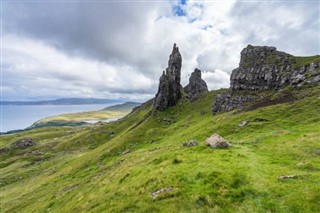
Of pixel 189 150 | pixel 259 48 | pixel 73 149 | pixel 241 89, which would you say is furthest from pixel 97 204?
pixel 73 149

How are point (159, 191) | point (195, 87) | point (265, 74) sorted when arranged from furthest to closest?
1. point (195, 87)
2. point (265, 74)
3. point (159, 191)

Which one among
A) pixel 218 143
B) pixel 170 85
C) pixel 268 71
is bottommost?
pixel 218 143

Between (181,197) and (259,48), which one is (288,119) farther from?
(259,48)

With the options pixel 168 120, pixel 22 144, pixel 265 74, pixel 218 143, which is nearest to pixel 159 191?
pixel 218 143

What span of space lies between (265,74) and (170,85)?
65372 millimetres

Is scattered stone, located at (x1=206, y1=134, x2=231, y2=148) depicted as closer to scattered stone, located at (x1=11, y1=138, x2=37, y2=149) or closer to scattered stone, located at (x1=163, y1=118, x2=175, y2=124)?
scattered stone, located at (x1=163, y1=118, x2=175, y2=124)

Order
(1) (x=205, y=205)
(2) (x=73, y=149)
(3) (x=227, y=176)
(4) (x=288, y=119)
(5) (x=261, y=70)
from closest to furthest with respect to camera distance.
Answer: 1. (1) (x=205, y=205)
2. (3) (x=227, y=176)
3. (4) (x=288, y=119)
4. (5) (x=261, y=70)
5. (2) (x=73, y=149)

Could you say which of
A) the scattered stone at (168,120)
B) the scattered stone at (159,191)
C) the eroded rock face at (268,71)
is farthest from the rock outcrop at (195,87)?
the scattered stone at (159,191)

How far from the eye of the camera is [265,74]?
332 ft

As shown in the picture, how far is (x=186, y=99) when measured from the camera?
161m

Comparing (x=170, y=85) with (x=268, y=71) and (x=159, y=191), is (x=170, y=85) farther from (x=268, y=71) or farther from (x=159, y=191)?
(x=159, y=191)

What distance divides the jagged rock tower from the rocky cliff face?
133 feet

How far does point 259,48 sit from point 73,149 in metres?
114

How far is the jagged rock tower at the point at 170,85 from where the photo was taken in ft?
481
